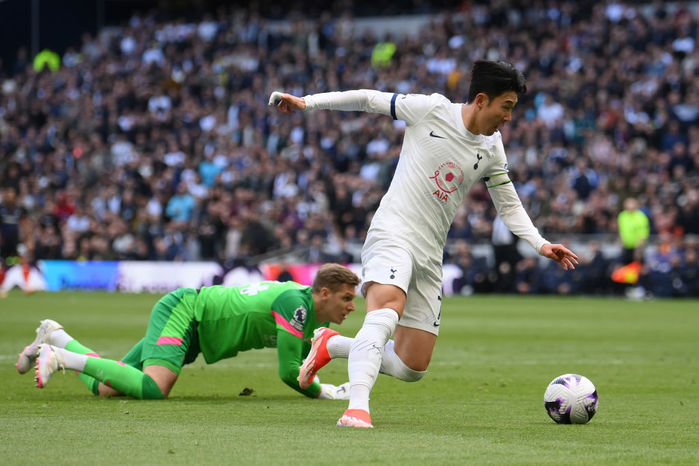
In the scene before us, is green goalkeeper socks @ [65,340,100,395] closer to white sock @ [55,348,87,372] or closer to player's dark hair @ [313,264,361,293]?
white sock @ [55,348,87,372]

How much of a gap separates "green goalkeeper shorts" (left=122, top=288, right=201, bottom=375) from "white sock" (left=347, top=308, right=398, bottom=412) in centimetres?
215

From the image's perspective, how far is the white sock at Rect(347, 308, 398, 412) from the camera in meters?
6.55

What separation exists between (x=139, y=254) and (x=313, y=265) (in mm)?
6137

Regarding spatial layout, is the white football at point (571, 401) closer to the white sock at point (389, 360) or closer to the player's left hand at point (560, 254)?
the player's left hand at point (560, 254)

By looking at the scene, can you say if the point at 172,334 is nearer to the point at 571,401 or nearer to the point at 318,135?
the point at 571,401

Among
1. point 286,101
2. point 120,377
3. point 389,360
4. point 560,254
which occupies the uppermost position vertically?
point 286,101

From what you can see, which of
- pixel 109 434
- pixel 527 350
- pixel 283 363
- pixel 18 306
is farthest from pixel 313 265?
pixel 109 434

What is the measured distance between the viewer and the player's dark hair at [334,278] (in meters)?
8.18

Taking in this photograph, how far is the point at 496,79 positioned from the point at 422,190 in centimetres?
83

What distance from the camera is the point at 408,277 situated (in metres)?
6.91

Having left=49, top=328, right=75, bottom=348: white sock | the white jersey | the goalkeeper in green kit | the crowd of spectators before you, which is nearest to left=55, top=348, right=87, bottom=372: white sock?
the goalkeeper in green kit

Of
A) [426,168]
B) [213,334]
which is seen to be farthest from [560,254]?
[213,334]

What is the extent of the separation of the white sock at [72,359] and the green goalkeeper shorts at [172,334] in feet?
1.55

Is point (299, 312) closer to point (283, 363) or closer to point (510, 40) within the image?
point (283, 363)
